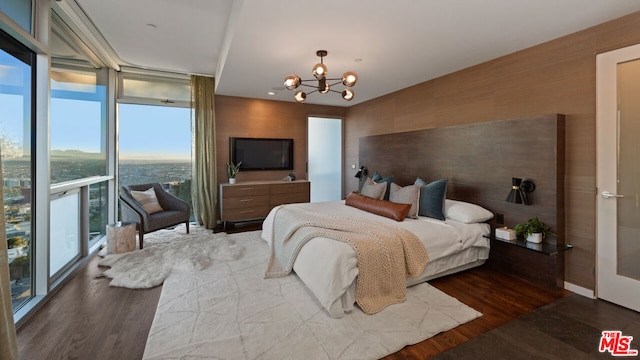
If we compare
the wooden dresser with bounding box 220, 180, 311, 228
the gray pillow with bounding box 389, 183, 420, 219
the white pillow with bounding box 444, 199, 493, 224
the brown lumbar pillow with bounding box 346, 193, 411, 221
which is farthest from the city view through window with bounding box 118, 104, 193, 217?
the white pillow with bounding box 444, 199, 493, 224

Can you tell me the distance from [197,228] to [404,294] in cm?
388

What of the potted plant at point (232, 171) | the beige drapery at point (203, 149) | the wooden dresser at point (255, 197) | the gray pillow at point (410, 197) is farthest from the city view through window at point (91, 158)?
the gray pillow at point (410, 197)

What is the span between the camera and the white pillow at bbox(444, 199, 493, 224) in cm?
305

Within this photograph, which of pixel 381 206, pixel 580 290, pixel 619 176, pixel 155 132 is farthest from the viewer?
pixel 155 132

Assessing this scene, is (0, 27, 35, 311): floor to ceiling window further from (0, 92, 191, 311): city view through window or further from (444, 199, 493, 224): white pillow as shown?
(444, 199, 493, 224): white pillow

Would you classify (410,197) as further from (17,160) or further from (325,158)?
(17,160)

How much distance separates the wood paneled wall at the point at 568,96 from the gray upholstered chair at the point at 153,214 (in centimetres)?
440

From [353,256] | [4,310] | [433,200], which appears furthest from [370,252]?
[4,310]

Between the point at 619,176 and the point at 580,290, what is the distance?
1.13 meters

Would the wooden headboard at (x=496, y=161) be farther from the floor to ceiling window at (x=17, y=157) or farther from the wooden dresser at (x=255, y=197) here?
the floor to ceiling window at (x=17, y=157)

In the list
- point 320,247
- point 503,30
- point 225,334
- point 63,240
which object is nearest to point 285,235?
point 320,247

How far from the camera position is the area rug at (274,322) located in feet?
5.76

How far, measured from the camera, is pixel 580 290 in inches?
102

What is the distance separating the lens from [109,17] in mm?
2982
